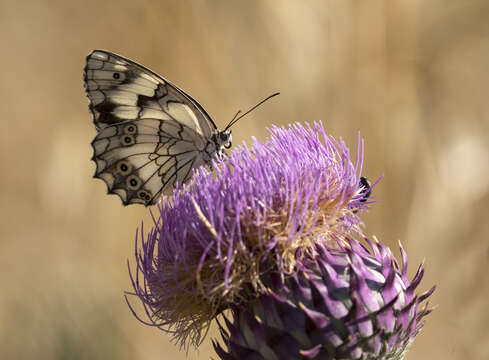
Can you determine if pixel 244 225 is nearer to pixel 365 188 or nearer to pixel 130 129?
pixel 365 188

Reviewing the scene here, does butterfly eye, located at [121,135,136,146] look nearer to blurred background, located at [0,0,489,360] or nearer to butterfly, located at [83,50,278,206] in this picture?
butterfly, located at [83,50,278,206]

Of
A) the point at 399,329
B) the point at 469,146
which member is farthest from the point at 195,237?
the point at 469,146

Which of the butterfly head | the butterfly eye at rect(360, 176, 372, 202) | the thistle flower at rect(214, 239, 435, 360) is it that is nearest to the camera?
Result: the thistle flower at rect(214, 239, 435, 360)

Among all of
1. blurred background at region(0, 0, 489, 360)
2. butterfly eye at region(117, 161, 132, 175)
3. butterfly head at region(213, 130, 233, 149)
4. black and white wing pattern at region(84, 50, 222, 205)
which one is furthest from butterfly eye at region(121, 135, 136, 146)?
blurred background at region(0, 0, 489, 360)

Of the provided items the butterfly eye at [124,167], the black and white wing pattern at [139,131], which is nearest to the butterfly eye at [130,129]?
the black and white wing pattern at [139,131]

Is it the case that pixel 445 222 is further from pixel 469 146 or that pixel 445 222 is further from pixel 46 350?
pixel 46 350

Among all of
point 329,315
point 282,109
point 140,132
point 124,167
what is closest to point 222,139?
point 140,132
